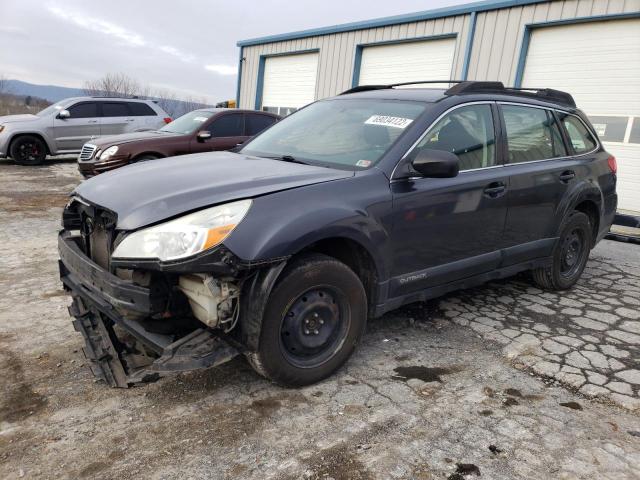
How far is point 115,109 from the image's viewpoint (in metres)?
12.9

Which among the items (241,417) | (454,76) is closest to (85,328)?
(241,417)

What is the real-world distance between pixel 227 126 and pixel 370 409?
7411 millimetres

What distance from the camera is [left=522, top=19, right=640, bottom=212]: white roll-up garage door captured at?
9.08 metres

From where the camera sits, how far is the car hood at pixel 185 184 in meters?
2.46

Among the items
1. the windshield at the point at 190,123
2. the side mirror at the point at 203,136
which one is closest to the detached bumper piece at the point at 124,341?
the side mirror at the point at 203,136

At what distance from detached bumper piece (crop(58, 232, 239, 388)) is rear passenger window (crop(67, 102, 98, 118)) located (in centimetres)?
1106

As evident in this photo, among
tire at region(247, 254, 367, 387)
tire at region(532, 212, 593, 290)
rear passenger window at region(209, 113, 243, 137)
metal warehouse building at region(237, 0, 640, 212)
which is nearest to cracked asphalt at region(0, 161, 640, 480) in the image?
tire at region(247, 254, 367, 387)

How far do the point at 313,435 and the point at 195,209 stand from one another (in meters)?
1.24

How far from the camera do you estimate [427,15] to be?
37.8 ft

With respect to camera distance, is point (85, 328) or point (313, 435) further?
point (85, 328)

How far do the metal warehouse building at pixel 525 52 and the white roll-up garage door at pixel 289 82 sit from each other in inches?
31.7

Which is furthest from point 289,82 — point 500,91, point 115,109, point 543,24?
point 500,91

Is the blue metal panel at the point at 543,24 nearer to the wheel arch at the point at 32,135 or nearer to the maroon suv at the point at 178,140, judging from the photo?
the maroon suv at the point at 178,140

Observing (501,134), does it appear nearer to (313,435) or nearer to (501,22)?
(313,435)
